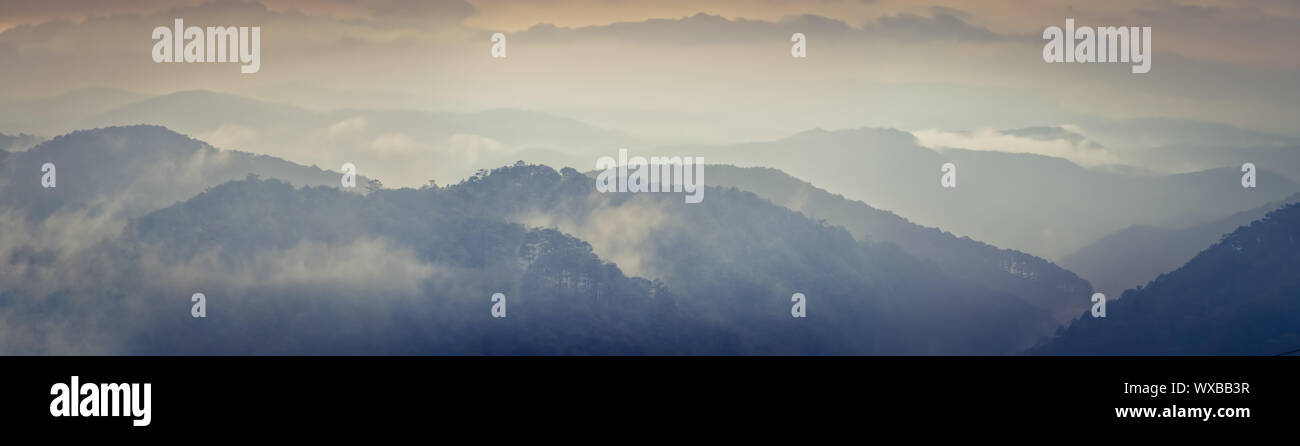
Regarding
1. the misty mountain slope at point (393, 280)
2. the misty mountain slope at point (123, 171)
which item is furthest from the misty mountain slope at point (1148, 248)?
the misty mountain slope at point (123, 171)

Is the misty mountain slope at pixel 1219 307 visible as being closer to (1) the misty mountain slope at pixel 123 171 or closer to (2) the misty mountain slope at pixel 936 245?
(2) the misty mountain slope at pixel 936 245

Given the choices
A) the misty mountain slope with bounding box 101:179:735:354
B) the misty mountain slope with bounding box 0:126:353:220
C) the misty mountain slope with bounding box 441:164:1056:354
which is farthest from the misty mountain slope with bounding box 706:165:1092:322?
the misty mountain slope with bounding box 0:126:353:220

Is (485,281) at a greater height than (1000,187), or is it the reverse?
(1000,187)

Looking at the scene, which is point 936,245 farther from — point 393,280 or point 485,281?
point 393,280

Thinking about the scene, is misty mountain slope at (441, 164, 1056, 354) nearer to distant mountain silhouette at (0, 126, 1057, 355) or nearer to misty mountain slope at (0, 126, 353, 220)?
distant mountain silhouette at (0, 126, 1057, 355)

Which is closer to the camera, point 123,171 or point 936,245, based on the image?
point 936,245

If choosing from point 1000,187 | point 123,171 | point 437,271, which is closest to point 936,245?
point 1000,187
